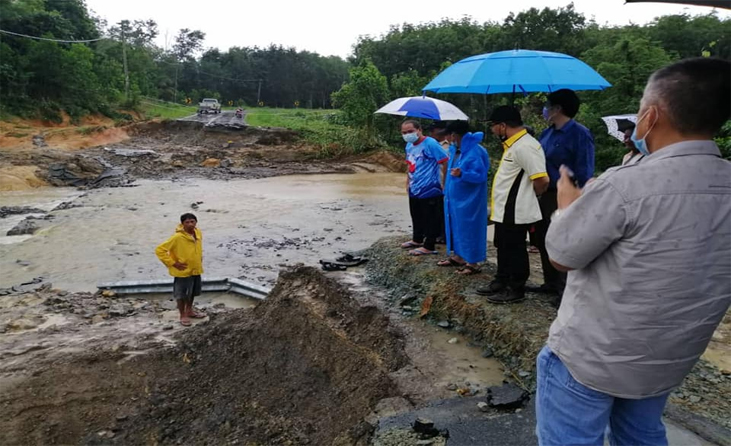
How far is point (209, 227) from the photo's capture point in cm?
1242

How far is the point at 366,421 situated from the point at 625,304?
2.07m

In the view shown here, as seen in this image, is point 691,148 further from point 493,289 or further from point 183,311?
point 183,311

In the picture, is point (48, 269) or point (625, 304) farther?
point (48, 269)

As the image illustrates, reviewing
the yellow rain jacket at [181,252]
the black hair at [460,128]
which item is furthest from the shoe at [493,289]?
the yellow rain jacket at [181,252]

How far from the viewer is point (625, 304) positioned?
156cm

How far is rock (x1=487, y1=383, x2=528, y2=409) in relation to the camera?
314cm

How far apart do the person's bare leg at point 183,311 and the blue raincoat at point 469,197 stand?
134 inches

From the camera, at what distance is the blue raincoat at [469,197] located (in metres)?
4.95

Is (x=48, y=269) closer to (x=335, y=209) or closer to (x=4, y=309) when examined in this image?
(x=4, y=309)

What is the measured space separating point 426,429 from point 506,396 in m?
0.65

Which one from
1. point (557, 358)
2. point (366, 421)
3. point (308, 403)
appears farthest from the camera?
point (308, 403)

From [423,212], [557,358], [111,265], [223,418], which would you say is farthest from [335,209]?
[557,358]

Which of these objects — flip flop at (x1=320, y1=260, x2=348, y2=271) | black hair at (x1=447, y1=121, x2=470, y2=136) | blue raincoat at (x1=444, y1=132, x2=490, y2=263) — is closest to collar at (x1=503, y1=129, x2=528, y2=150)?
blue raincoat at (x1=444, y1=132, x2=490, y2=263)

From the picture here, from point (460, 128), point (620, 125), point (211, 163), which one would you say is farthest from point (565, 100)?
point (211, 163)
